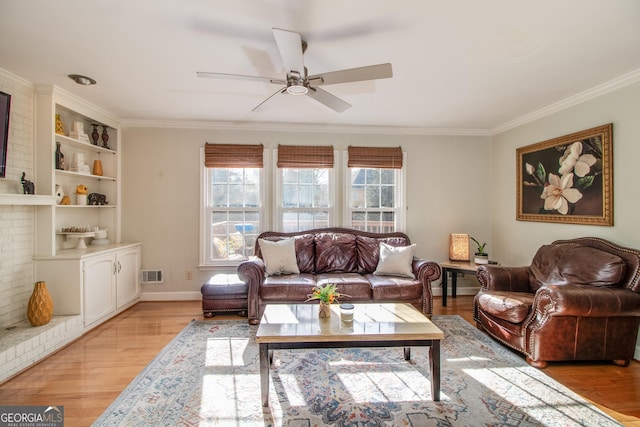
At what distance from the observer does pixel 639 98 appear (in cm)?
265

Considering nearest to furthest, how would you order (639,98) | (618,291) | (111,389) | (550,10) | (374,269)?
(550,10) < (111,389) < (618,291) < (639,98) < (374,269)

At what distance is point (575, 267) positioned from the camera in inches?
111

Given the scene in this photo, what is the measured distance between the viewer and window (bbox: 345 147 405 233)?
4.41 meters

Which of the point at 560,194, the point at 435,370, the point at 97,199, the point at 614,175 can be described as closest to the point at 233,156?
the point at 97,199

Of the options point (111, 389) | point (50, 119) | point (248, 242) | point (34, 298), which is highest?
point (50, 119)

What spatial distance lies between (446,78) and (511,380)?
260cm

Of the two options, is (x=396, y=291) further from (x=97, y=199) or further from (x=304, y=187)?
(x=97, y=199)

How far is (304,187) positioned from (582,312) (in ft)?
10.8

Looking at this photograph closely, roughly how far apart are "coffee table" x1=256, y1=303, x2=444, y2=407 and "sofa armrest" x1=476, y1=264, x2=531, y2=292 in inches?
51.7

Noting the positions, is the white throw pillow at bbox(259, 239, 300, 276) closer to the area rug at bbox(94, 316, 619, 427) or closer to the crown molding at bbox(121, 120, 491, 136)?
the area rug at bbox(94, 316, 619, 427)

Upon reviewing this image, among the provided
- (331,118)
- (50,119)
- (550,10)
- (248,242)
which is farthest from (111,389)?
(550,10)

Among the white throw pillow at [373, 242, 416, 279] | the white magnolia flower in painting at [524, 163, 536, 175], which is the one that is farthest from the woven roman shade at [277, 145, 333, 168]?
the white magnolia flower in painting at [524, 163, 536, 175]

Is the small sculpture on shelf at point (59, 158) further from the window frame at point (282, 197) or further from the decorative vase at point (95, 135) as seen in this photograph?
the window frame at point (282, 197)

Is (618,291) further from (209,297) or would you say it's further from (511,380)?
(209,297)
